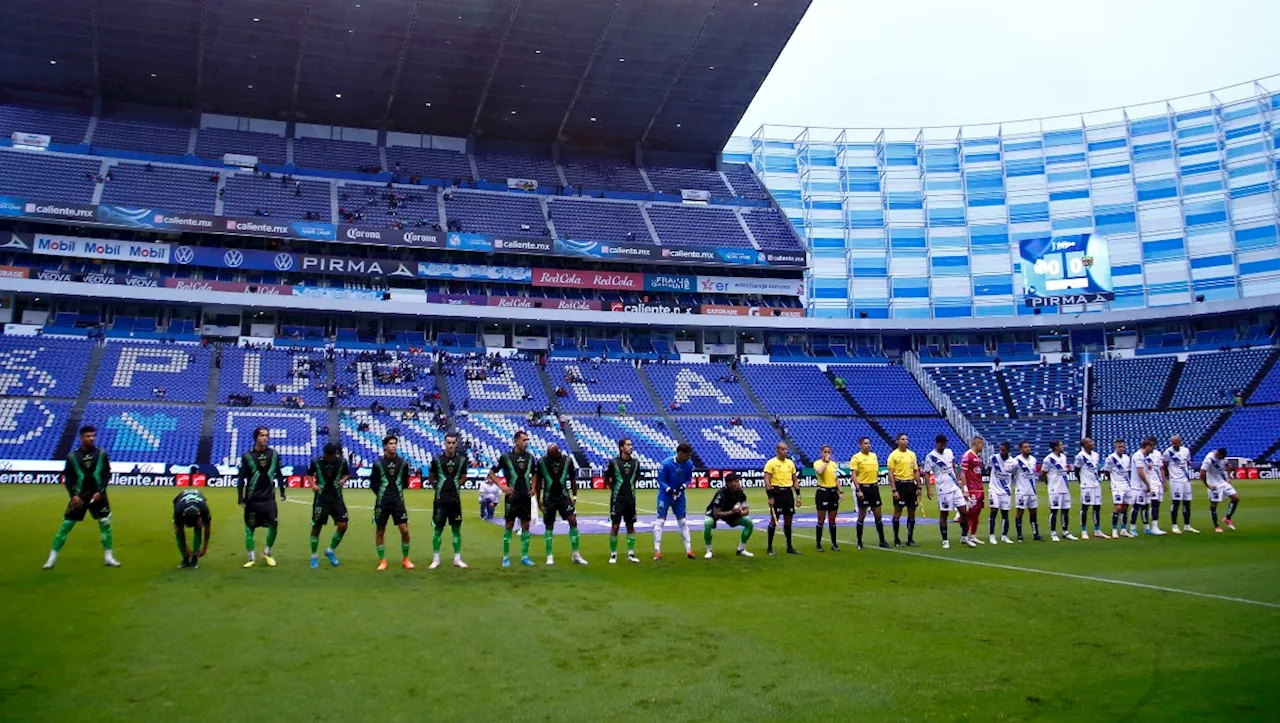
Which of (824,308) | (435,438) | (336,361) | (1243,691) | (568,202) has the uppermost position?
(568,202)

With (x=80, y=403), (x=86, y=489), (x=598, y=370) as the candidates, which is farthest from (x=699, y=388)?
(x=86, y=489)

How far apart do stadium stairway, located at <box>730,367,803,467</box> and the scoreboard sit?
15050 millimetres

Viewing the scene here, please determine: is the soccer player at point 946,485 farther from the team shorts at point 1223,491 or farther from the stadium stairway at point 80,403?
the stadium stairway at point 80,403

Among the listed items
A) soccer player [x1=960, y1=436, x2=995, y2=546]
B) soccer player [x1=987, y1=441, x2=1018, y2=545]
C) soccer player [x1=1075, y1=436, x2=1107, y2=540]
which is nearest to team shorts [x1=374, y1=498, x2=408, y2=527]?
soccer player [x1=960, y1=436, x2=995, y2=546]

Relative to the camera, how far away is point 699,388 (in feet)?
183

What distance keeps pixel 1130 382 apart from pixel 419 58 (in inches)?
2032

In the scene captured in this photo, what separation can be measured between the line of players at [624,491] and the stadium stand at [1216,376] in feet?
134

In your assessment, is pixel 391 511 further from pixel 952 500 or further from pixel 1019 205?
pixel 1019 205

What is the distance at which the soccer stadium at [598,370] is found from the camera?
795 centimetres

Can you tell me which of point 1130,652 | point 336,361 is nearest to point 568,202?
point 336,361

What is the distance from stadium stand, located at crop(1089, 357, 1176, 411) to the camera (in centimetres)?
5422

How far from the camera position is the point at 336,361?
5172 cm

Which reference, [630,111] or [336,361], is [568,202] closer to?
[630,111]

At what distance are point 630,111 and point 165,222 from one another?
1243 inches
